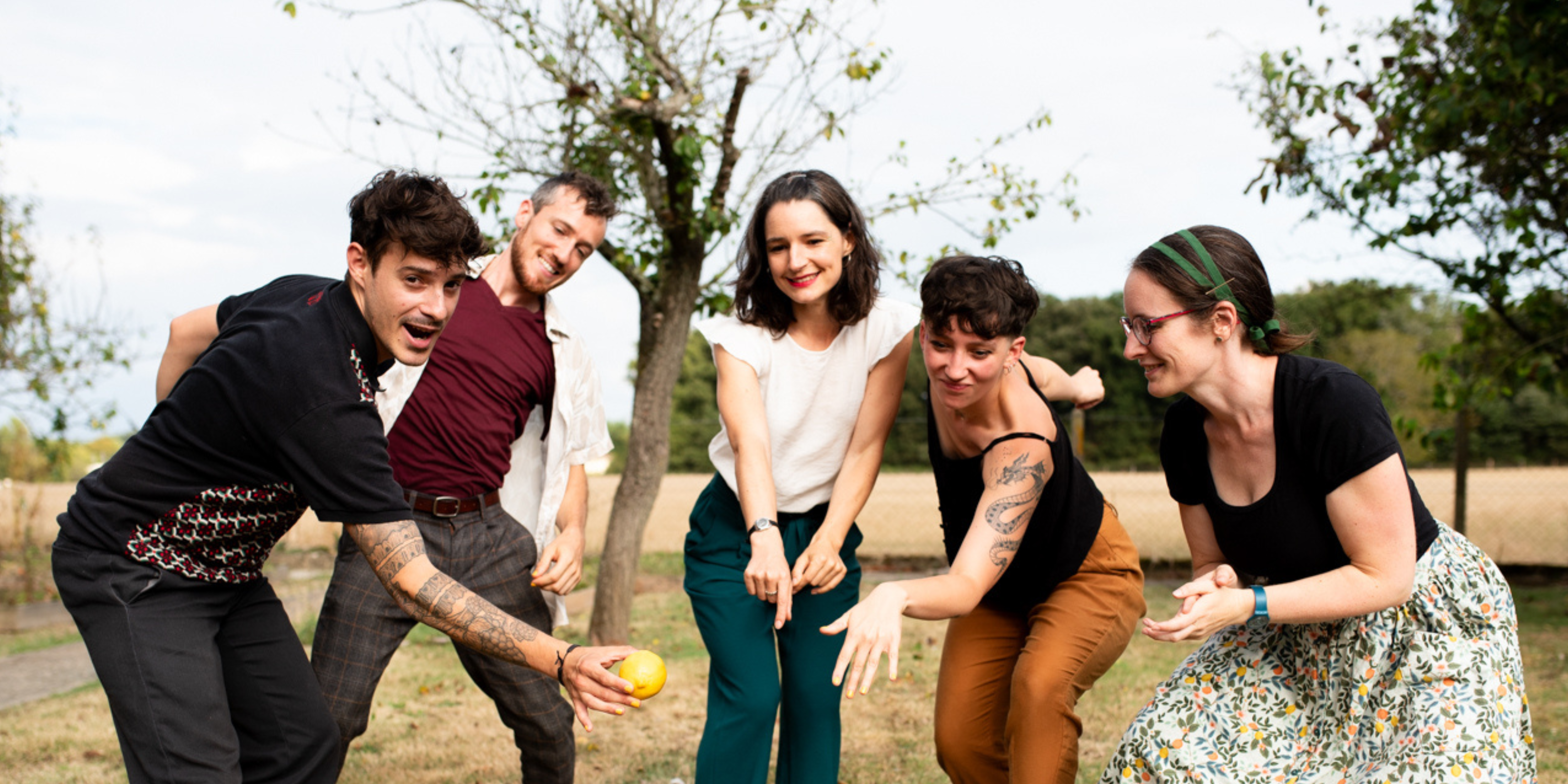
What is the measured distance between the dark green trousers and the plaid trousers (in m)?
0.63

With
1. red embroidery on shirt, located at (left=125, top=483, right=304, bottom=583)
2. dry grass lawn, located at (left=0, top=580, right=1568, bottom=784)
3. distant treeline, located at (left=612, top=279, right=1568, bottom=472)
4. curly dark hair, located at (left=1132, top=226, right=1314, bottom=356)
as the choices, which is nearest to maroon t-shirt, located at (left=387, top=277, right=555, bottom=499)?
red embroidery on shirt, located at (left=125, top=483, right=304, bottom=583)

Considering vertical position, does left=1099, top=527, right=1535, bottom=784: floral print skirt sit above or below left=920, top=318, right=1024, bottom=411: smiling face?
below

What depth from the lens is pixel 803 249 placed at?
3.26 meters

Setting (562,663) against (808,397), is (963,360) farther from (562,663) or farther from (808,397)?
(562,663)

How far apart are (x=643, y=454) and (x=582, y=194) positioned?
3.94 meters

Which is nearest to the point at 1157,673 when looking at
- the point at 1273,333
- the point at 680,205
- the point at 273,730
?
the point at 680,205

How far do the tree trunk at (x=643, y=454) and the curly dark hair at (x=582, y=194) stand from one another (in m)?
3.30

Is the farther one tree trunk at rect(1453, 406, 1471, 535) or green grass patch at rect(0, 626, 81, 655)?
tree trunk at rect(1453, 406, 1471, 535)

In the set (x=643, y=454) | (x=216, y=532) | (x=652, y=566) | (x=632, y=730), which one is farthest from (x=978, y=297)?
(x=652, y=566)

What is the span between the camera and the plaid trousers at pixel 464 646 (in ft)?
11.5

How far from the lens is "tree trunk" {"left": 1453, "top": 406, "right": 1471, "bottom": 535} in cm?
1070

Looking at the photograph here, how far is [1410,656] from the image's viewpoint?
109 inches

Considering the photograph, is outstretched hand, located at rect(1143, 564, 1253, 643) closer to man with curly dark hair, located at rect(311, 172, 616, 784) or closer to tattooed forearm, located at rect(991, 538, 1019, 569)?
tattooed forearm, located at rect(991, 538, 1019, 569)

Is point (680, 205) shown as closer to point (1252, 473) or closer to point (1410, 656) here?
point (1252, 473)
